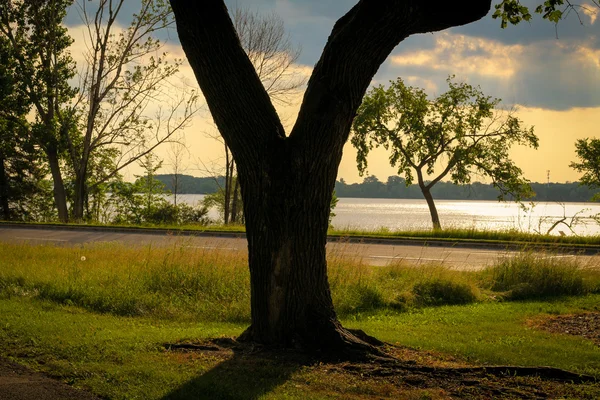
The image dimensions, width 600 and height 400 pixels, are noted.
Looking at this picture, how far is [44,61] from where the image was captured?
108 ft

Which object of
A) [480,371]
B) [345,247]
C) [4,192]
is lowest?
[480,371]

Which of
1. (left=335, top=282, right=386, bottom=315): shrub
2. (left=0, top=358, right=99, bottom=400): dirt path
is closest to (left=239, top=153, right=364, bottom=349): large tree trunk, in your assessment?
(left=0, top=358, right=99, bottom=400): dirt path

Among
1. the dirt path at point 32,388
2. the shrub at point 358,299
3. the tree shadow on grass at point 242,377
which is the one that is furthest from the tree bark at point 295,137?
the shrub at point 358,299

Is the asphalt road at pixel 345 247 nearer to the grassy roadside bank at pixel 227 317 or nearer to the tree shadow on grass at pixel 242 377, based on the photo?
the grassy roadside bank at pixel 227 317

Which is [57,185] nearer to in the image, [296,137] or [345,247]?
[345,247]

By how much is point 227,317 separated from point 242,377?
398 cm

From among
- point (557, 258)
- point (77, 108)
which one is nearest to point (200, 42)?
point (557, 258)

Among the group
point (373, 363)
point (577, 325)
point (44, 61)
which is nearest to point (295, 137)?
point (373, 363)

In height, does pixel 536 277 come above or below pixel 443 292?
above

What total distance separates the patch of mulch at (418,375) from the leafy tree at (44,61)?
28.0 metres

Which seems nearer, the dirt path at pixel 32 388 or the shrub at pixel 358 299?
the dirt path at pixel 32 388

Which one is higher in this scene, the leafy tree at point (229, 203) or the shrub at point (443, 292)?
the leafy tree at point (229, 203)

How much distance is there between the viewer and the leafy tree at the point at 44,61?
32.1 m

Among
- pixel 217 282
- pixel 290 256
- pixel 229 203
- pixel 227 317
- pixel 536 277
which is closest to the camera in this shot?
pixel 290 256
